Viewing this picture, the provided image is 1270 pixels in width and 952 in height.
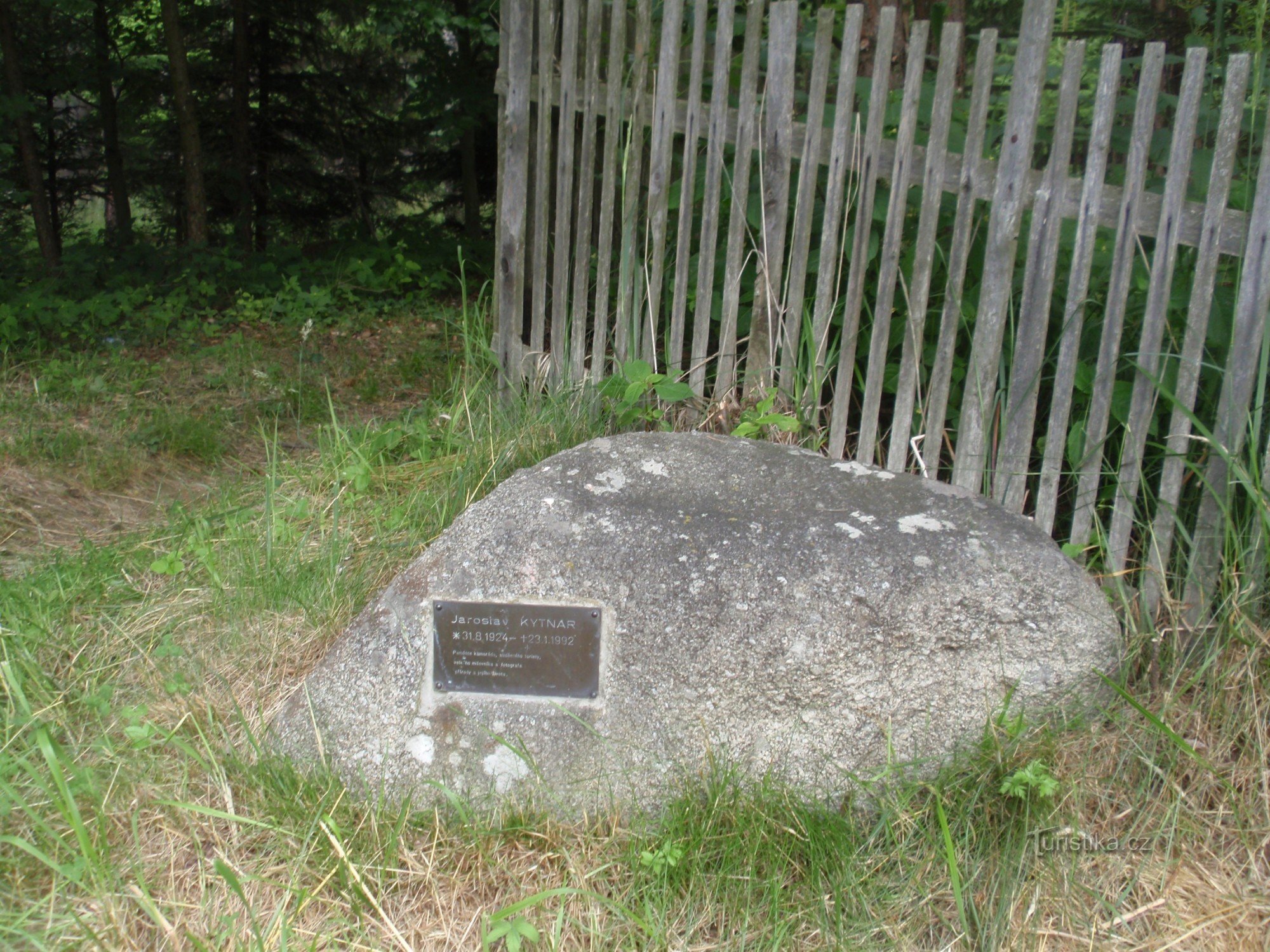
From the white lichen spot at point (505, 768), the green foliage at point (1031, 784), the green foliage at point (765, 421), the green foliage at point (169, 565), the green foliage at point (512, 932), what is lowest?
the green foliage at point (512, 932)

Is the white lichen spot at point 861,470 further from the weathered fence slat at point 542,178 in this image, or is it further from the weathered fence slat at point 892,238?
the weathered fence slat at point 542,178

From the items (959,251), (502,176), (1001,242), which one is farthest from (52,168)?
(1001,242)

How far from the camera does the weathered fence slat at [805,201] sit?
300 centimetres

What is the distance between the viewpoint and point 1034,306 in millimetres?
2756

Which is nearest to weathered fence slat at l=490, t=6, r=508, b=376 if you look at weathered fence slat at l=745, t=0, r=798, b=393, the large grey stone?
weathered fence slat at l=745, t=0, r=798, b=393

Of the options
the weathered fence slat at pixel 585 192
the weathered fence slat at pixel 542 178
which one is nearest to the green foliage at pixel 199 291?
the weathered fence slat at pixel 542 178

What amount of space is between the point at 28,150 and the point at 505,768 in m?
8.45

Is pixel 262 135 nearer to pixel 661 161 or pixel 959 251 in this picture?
pixel 661 161

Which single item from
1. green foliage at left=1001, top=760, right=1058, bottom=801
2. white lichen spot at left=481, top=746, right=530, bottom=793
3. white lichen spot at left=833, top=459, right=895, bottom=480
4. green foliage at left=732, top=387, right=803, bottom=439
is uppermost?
green foliage at left=732, top=387, right=803, bottom=439

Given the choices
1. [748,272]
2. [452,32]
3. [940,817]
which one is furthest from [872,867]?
[452,32]

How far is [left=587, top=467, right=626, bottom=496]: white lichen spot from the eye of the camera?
9.18 ft

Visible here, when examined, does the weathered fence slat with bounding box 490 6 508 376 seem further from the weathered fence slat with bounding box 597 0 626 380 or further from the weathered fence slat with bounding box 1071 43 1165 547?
the weathered fence slat with bounding box 1071 43 1165 547

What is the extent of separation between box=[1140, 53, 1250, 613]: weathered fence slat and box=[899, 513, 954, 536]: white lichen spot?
0.59 m

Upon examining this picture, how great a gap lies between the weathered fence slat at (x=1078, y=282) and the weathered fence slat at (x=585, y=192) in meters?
1.82
